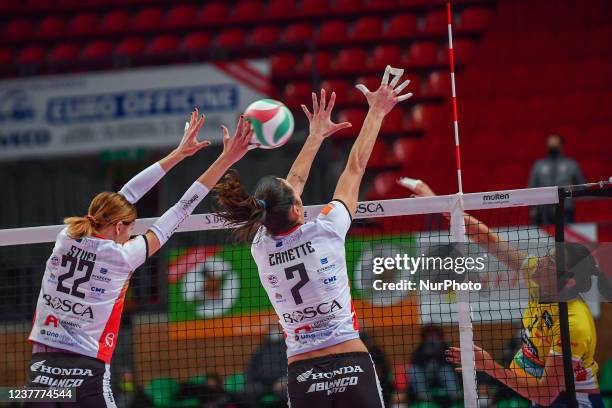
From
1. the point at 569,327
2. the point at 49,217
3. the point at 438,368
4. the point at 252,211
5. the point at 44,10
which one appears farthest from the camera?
the point at 44,10

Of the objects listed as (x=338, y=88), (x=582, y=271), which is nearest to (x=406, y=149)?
(x=338, y=88)

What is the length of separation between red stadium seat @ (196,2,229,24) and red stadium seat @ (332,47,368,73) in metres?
2.75

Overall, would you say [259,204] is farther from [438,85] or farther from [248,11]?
[248,11]

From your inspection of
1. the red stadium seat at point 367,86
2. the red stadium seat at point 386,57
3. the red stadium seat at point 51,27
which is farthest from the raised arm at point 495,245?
the red stadium seat at point 51,27

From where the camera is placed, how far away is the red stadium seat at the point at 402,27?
16.8m

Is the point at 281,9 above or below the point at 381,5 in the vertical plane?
above

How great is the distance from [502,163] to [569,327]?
29.4 ft

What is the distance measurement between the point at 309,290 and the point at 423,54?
461 inches

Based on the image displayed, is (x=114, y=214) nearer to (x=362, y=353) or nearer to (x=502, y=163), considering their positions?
(x=362, y=353)

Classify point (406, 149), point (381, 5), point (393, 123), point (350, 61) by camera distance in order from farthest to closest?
1. point (381, 5)
2. point (350, 61)
3. point (393, 123)
4. point (406, 149)

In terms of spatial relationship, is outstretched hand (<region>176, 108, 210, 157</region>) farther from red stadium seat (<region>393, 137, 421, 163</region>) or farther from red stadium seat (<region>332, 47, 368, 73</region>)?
red stadium seat (<region>332, 47, 368, 73</region>)

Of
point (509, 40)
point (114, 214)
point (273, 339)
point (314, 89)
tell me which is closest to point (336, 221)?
point (114, 214)

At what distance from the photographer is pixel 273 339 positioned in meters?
10.6

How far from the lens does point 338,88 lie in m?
16.1
